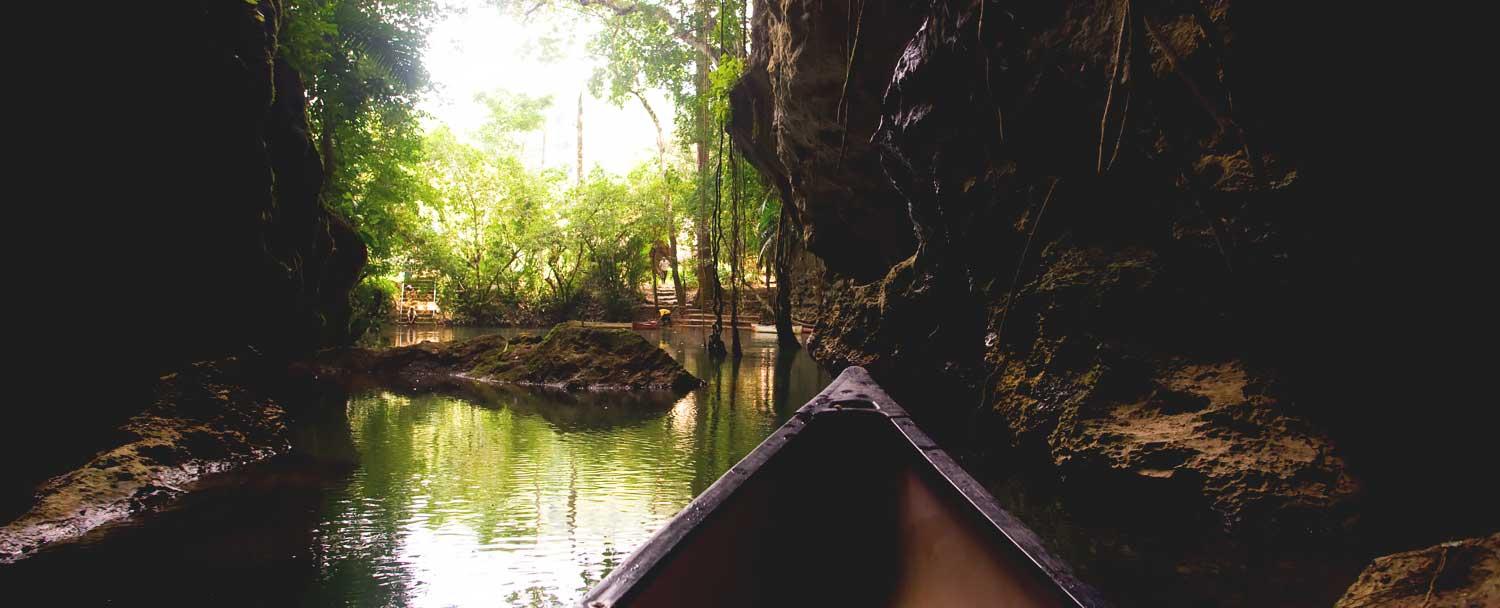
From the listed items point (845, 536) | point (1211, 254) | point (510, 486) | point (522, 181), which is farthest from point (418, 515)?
point (522, 181)

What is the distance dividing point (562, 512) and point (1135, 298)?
286 centimetres

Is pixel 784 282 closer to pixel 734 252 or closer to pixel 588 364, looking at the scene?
pixel 734 252

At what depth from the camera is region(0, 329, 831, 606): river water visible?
231 cm

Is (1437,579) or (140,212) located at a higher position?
→ (140,212)

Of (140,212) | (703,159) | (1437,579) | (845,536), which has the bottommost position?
(845,536)

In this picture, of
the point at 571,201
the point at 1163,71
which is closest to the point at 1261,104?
the point at 1163,71

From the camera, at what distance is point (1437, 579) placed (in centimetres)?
155

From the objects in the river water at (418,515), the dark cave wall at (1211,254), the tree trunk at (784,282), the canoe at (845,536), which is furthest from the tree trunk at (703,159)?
the canoe at (845,536)

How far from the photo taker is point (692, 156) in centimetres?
2584

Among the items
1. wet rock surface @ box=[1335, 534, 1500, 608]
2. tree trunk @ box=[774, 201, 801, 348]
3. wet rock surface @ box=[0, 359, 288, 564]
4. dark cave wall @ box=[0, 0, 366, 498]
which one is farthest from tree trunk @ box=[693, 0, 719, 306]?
wet rock surface @ box=[1335, 534, 1500, 608]

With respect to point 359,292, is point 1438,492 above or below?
below

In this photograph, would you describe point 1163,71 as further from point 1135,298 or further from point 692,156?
point 692,156

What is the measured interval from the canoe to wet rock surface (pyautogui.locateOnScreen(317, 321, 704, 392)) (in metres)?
4.60

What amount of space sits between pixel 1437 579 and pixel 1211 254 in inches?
67.3
